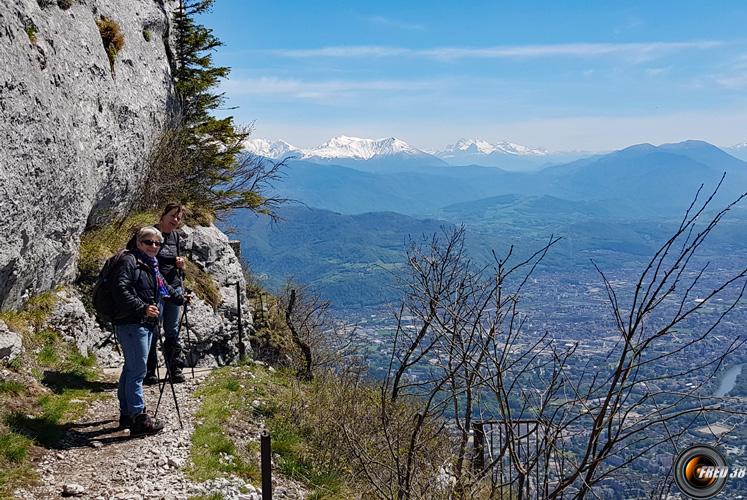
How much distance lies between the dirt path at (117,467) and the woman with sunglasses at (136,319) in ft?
1.01

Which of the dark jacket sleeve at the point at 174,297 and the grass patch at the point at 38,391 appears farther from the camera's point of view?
the dark jacket sleeve at the point at 174,297

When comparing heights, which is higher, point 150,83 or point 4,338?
point 150,83

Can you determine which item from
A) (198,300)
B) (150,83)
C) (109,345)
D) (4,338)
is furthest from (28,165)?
(150,83)

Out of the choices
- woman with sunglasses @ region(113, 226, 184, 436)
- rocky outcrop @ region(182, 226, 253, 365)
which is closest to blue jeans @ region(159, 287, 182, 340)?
woman with sunglasses @ region(113, 226, 184, 436)

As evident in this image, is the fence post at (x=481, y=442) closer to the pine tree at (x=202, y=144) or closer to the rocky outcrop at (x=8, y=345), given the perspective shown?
the rocky outcrop at (x=8, y=345)

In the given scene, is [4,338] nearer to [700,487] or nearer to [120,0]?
[700,487]

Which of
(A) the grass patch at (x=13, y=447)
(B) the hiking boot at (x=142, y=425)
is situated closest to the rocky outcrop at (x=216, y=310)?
(B) the hiking boot at (x=142, y=425)

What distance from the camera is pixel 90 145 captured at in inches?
472

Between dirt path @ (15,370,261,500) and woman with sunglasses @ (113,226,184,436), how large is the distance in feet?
1.01

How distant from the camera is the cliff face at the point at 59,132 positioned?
28.9 ft

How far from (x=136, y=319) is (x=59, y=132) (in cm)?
537

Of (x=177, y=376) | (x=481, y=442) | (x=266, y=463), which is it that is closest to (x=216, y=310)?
(x=177, y=376)

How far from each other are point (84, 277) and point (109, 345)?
63.1 inches

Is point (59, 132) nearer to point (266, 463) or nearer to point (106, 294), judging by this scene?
point (106, 294)
